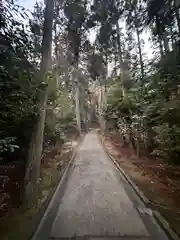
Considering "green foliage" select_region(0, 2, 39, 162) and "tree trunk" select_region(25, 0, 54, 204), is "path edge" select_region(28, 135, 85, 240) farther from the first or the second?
"green foliage" select_region(0, 2, 39, 162)

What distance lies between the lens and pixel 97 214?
5.62 meters

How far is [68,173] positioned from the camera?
10.3 meters

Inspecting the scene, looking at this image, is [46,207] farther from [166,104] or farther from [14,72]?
[166,104]

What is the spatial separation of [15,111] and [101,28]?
7283 millimetres

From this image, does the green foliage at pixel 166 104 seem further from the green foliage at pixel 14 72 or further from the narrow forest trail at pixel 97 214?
the green foliage at pixel 14 72

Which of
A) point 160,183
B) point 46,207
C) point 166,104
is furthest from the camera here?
point 160,183

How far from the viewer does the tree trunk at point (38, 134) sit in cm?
644

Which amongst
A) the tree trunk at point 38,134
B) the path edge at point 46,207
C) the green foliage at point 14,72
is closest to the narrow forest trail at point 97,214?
the path edge at point 46,207

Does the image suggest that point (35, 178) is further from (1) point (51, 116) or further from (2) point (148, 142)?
(2) point (148, 142)

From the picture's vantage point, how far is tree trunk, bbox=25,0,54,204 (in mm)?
6438

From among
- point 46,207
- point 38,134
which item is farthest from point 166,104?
point 46,207

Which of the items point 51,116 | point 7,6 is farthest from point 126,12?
point 7,6

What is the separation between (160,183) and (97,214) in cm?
319

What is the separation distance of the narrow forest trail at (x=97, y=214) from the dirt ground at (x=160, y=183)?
14.5 inches
